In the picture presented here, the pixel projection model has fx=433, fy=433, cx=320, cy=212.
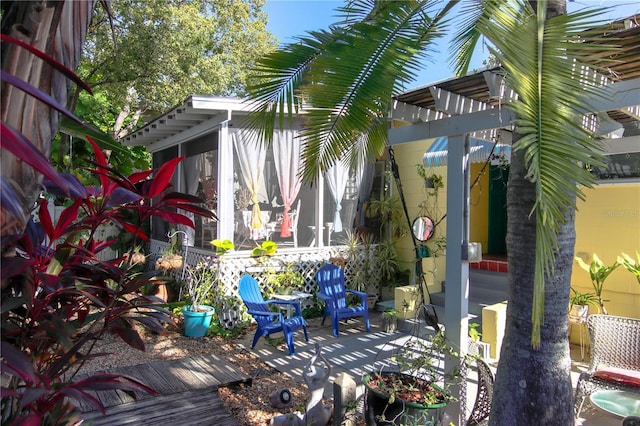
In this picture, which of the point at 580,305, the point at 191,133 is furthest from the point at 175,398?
the point at 191,133

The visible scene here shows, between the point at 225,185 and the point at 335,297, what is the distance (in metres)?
2.49

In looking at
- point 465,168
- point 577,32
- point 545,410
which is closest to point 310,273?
point 465,168

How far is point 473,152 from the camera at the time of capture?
7.01 meters

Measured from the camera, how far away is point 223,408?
3578 millimetres

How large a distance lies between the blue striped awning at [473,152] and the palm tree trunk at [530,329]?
443 centimetres

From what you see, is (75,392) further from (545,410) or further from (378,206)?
(378,206)

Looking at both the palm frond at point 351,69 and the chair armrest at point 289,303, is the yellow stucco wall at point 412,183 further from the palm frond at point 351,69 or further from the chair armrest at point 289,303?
the palm frond at point 351,69

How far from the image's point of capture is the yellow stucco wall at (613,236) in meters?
5.14

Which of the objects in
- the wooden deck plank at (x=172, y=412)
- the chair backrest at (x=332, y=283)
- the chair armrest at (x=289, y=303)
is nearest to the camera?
the wooden deck plank at (x=172, y=412)

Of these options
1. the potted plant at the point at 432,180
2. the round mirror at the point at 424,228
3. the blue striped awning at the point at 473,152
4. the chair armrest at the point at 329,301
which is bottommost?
the chair armrest at the point at 329,301

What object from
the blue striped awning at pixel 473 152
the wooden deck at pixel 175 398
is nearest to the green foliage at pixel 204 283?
the wooden deck at pixel 175 398

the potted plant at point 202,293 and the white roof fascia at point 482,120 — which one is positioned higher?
the white roof fascia at point 482,120

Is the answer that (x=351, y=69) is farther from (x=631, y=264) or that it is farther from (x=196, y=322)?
(x=196, y=322)

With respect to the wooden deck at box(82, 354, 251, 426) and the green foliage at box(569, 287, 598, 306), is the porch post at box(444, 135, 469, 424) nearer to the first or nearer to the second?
the wooden deck at box(82, 354, 251, 426)
